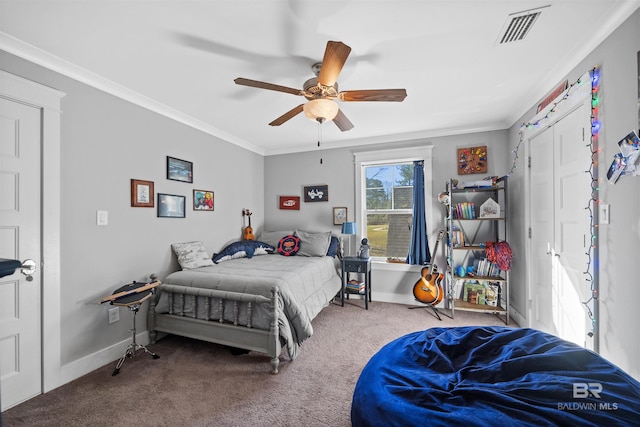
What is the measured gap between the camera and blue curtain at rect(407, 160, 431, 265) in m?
3.78

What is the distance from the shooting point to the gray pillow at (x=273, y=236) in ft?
14.0

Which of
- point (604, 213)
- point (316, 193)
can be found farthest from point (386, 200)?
point (604, 213)

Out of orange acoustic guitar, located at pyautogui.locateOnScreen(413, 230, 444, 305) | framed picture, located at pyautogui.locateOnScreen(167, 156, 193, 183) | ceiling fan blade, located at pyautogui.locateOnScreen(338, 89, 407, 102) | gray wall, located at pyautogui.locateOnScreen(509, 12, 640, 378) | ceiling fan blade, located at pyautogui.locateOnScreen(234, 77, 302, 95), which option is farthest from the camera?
orange acoustic guitar, located at pyautogui.locateOnScreen(413, 230, 444, 305)

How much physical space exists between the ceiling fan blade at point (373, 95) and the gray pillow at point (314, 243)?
2.28 meters

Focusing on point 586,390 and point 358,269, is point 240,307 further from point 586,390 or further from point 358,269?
point 586,390

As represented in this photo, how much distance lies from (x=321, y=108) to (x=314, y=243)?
2264 mm

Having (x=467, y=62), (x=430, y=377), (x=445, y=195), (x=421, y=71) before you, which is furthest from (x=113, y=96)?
(x=445, y=195)

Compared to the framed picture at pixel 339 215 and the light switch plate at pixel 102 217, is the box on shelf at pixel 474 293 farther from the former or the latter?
the light switch plate at pixel 102 217

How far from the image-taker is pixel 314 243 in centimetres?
396

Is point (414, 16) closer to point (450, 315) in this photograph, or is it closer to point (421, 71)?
point (421, 71)

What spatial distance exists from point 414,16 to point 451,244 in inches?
101

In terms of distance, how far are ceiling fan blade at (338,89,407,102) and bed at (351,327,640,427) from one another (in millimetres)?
1660

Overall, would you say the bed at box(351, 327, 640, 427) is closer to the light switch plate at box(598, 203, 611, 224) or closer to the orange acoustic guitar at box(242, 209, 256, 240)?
the light switch plate at box(598, 203, 611, 224)

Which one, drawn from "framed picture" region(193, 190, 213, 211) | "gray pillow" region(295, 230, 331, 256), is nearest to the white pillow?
"framed picture" region(193, 190, 213, 211)
